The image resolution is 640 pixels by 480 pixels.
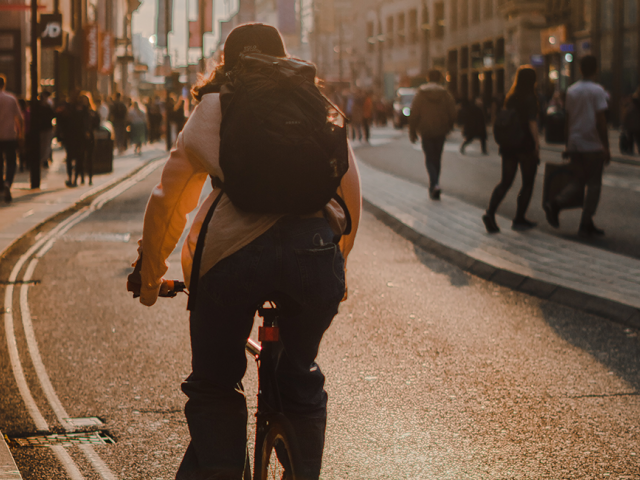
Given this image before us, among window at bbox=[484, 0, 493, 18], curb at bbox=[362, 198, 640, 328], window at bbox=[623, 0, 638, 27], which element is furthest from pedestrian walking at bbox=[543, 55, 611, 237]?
window at bbox=[484, 0, 493, 18]

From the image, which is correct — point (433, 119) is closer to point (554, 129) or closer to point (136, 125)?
point (554, 129)

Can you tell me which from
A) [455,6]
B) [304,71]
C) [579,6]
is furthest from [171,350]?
[455,6]

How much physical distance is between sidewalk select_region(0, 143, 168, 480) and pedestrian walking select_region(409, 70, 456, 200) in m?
5.23

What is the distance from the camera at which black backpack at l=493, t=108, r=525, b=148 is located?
410 inches

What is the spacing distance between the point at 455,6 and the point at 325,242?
61.7m

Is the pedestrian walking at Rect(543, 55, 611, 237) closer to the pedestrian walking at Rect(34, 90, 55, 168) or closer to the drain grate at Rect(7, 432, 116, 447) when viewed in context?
the drain grate at Rect(7, 432, 116, 447)

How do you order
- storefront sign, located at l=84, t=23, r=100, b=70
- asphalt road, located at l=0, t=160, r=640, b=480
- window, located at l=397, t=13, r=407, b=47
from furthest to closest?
window, located at l=397, t=13, r=407, b=47, storefront sign, located at l=84, t=23, r=100, b=70, asphalt road, located at l=0, t=160, r=640, b=480

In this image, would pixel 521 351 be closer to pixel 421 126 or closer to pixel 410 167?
pixel 421 126

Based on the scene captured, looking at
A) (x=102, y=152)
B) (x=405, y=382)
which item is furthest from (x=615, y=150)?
(x=405, y=382)

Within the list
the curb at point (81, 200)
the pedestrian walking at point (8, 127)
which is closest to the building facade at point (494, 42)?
the curb at point (81, 200)

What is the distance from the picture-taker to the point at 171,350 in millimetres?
6051

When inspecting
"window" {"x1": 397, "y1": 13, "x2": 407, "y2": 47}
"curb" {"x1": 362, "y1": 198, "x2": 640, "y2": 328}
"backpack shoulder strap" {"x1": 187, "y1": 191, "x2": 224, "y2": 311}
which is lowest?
"curb" {"x1": 362, "y1": 198, "x2": 640, "y2": 328}

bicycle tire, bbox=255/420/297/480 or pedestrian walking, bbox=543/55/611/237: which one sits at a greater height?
pedestrian walking, bbox=543/55/611/237

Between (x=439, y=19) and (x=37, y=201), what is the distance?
5642 cm
